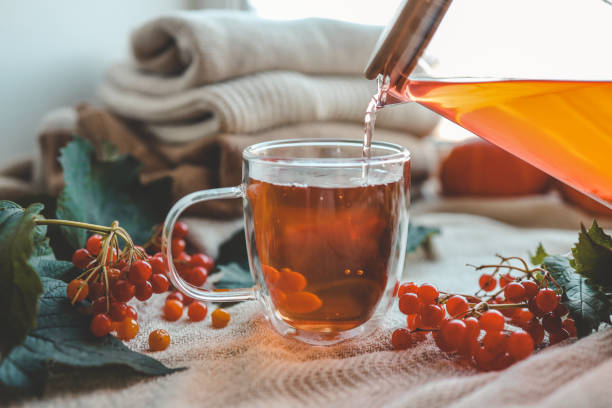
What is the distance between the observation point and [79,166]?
54 cm

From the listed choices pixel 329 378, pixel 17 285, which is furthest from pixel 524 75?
pixel 17 285

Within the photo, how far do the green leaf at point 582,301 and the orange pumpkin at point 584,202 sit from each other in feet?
1.74

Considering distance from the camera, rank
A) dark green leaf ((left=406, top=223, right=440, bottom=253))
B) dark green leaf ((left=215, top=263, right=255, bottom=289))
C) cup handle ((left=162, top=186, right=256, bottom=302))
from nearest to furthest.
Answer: cup handle ((left=162, top=186, right=256, bottom=302)) < dark green leaf ((left=215, top=263, right=255, bottom=289)) < dark green leaf ((left=406, top=223, right=440, bottom=253))

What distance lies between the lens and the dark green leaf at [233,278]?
55cm

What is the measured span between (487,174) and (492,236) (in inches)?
10.1

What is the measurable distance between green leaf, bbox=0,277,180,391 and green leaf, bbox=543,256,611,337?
1.00ft

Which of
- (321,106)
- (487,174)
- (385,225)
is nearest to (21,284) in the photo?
(385,225)

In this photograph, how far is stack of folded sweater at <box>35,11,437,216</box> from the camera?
72cm

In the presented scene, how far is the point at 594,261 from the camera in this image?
0.42m

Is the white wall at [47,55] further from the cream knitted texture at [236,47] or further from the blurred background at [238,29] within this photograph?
the cream knitted texture at [236,47]

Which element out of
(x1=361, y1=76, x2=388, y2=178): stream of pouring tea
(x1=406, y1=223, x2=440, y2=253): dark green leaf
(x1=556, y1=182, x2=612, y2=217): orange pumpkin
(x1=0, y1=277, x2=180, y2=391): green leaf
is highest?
(x1=361, y1=76, x2=388, y2=178): stream of pouring tea

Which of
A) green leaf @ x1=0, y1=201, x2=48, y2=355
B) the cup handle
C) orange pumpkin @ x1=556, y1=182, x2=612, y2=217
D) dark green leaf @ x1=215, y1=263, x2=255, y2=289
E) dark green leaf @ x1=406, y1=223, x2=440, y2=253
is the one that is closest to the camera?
green leaf @ x1=0, y1=201, x2=48, y2=355

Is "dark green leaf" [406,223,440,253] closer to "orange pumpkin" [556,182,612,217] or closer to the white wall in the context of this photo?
"orange pumpkin" [556,182,612,217]

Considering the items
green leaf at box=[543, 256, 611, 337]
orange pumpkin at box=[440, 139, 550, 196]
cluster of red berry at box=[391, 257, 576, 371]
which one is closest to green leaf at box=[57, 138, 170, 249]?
cluster of red berry at box=[391, 257, 576, 371]
